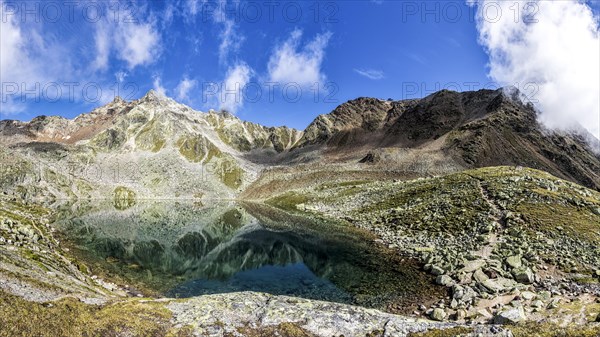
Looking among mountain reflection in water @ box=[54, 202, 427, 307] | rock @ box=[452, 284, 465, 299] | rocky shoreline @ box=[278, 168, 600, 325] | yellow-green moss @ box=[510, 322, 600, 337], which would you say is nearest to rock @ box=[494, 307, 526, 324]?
rocky shoreline @ box=[278, 168, 600, 325]

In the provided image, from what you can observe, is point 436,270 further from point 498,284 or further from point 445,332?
point 445,332

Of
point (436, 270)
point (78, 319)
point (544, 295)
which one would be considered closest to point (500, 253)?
point (436, 270)

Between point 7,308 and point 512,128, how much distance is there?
233 m

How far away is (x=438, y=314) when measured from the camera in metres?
25.4

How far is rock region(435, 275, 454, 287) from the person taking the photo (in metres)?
33.3

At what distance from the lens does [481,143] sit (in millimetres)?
182375

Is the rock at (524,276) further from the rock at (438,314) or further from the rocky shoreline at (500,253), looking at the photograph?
the rock at (438,314)

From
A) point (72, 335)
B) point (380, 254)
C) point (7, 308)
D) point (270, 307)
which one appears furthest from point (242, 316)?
point (380, 254)

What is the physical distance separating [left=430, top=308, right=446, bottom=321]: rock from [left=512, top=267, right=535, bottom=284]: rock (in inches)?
450

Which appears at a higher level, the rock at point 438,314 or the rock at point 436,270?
the rock at point 436,270

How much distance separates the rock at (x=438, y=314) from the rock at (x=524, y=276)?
450 inches

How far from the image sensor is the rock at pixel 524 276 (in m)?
31.4

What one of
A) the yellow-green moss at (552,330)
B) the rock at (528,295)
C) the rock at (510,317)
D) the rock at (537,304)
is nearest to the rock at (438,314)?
the rock at (510,317)

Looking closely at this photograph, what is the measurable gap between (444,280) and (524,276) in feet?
23.2
